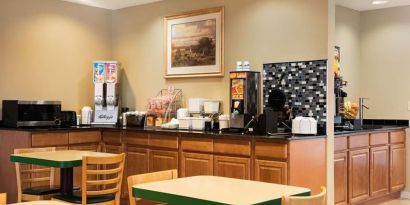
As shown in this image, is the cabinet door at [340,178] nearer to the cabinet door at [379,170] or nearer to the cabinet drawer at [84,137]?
the cabinet door at [379,170]

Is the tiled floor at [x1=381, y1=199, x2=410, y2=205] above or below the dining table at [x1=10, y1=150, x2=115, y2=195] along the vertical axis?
below

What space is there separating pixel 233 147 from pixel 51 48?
315 centimetres

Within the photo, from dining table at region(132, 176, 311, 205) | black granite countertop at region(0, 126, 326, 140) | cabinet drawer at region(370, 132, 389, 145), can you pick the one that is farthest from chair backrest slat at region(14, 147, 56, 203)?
cabinet drawer at region(370, 132, 389, 145)

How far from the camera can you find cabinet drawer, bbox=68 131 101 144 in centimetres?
556

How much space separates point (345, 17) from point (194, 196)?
5.05 meters

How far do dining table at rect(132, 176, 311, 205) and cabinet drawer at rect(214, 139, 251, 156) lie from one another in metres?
1.56

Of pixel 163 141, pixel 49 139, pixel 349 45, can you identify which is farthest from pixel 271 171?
pixel 349 45

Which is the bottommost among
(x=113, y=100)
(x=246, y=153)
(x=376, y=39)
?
(x=246, y=153)

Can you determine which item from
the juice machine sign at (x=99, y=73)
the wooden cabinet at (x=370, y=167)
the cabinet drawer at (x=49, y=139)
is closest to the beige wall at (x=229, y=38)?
the juice machine sign at (x=99, y=73)

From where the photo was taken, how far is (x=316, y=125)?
4551 millimetres

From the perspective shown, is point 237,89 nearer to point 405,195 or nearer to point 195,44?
point 195,44

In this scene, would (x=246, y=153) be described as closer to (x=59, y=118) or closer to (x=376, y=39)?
(x=59, y=118)

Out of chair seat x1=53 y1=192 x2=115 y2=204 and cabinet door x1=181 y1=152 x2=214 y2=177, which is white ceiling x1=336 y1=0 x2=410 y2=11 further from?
chair seat x1=53 y1=192 x2=115 y2=204

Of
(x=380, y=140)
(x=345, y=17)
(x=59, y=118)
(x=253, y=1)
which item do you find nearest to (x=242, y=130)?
(x=253, y=1)
